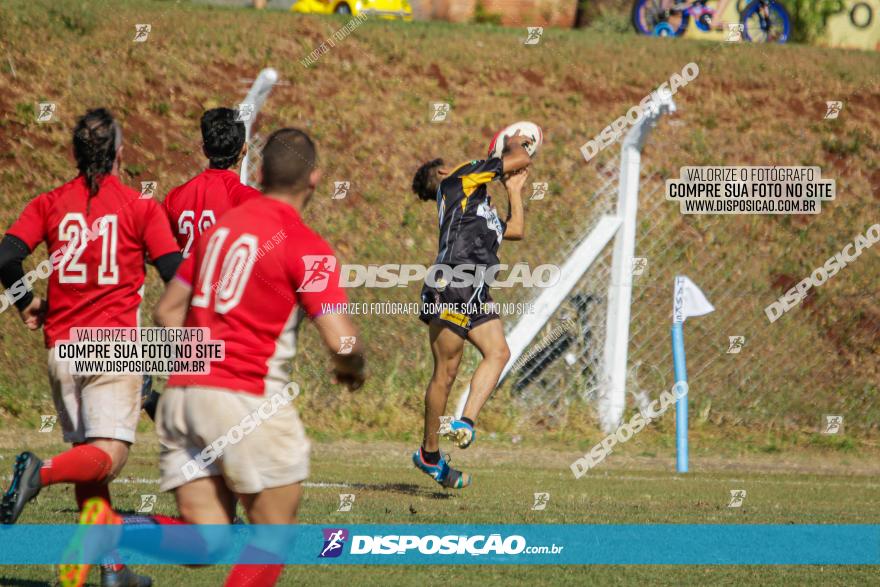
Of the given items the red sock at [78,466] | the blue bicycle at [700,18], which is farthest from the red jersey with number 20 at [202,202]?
the blue bicycle at [700,18]

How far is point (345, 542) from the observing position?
5.72 metres

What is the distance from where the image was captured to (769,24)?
21688 millimetres

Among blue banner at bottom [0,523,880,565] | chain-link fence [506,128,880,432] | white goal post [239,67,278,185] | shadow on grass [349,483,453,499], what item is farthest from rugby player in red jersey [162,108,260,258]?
chain-link fence [506,128,880,432]

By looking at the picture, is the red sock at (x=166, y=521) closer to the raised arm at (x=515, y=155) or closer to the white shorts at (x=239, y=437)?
the white shorts at (x=239, y=437)

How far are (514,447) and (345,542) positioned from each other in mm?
5121

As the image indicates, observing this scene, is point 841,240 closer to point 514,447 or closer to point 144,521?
point 514,447

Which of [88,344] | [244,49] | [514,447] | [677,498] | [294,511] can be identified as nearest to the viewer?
[294,511]

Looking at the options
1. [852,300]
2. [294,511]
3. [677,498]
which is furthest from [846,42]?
[294,511]

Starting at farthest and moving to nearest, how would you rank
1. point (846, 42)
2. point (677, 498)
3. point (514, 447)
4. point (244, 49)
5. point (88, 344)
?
point (846, 42) < point (244, 49) < point (514, 447) < point (677, 498) < point (88, 344)

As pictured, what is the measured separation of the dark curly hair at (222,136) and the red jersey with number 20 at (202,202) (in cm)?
8

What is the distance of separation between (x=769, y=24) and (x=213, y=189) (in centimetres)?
1754

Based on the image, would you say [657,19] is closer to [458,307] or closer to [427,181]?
[427,181]

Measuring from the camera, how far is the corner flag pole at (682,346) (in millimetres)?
9695

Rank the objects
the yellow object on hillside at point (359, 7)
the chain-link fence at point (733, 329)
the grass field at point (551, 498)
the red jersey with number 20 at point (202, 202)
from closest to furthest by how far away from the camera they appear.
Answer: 1. the grass field at point (551, 498)
2. the red jersey with number 20 at point (202, 202)
3. the chain-link fence at point (733, 329)
4. the yellow object on hillside at point (359, 7)
